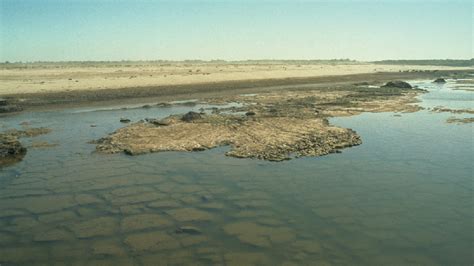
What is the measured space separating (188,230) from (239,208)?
1.56 meters

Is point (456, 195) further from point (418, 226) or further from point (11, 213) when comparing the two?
point (11, 213)

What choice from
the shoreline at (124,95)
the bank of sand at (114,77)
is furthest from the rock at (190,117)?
the bank of sand at (114,77)

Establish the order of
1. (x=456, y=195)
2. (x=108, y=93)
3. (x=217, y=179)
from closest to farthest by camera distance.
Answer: (x=456, y=195)
(x=217, y=179)
(x=108, y=93)

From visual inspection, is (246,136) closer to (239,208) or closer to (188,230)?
(239,208)

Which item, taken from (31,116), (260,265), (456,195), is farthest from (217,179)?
(31,116)

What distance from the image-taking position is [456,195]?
9.85 metres

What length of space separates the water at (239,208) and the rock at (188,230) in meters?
0.12

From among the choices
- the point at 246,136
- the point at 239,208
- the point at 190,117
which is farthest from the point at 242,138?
the point at 239,208

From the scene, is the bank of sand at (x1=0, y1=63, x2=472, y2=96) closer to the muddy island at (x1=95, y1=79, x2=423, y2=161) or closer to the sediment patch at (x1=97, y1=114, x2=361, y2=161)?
the muddy island at (x1=95, y1=79, x2=423, y2=161)

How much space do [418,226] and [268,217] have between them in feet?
10.3

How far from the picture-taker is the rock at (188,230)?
7.92 meters

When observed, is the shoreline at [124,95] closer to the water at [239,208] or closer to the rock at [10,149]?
the rock at [10,149]

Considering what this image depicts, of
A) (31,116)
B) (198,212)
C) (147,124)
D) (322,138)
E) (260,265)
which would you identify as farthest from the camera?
(31,116)

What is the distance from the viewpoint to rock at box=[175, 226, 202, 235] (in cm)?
792
